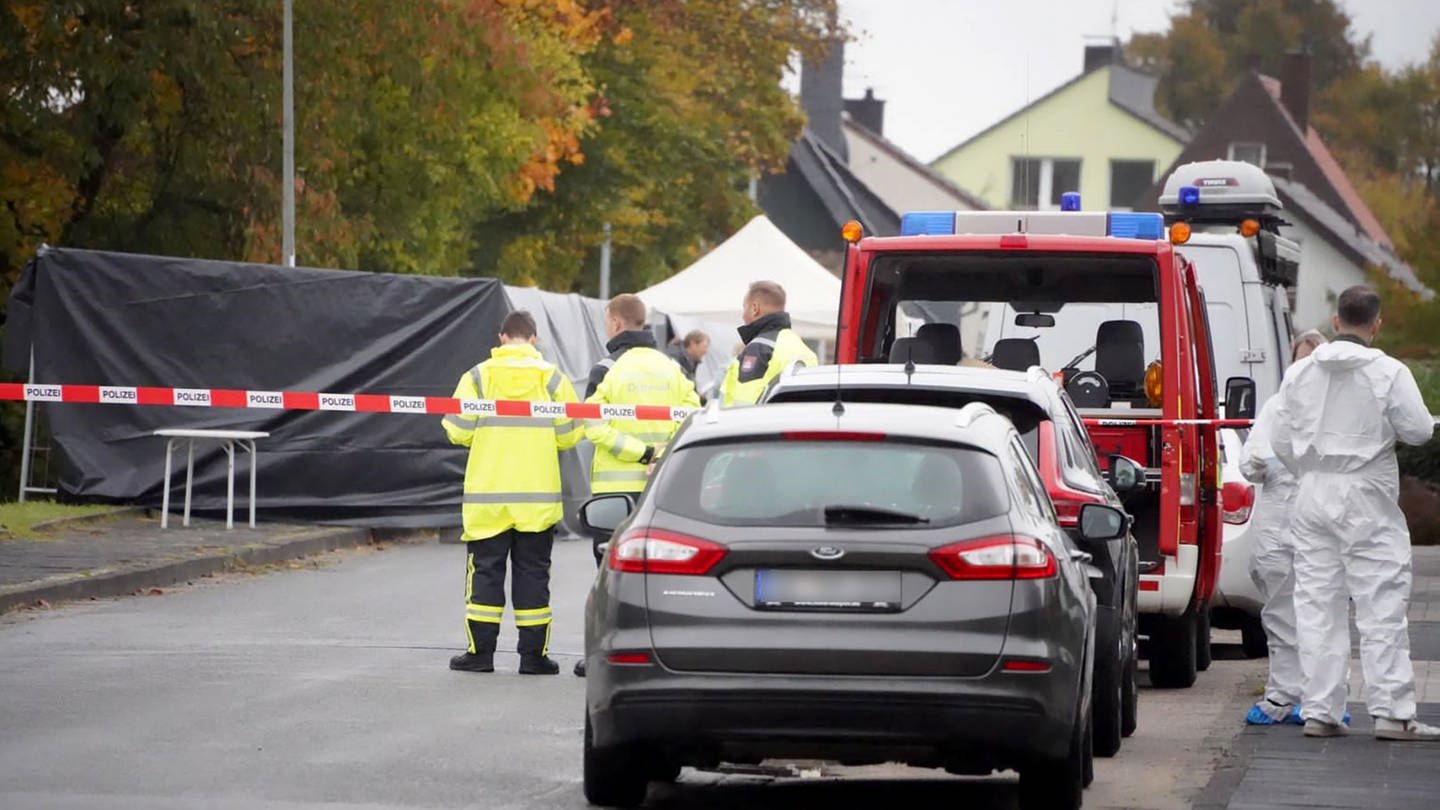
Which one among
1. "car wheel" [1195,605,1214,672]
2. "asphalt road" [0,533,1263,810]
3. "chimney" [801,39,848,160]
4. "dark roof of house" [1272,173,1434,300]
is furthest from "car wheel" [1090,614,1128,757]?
"chimney" [801,39,848,160]

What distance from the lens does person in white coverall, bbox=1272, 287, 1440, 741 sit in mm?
10742

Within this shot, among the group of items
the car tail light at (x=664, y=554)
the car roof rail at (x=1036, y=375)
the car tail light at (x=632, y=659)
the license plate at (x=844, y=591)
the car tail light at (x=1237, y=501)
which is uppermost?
the car roof rail at (x=1036, y=375)

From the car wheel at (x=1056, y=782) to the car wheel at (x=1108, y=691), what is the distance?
1.67 m

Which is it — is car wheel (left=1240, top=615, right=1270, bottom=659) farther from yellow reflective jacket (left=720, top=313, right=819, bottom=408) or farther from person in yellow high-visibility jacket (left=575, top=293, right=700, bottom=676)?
person in yellow high-visibility jacket (left=575, top=293, right=700, bottom=676)

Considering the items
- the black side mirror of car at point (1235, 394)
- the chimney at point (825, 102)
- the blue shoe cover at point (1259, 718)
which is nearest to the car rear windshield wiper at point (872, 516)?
the blue shoe cover at point (1259, 718)

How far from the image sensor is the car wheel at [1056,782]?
852 cm

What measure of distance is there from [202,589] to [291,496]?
5.59 metres

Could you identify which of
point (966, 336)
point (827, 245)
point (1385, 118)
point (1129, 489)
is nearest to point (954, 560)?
point (1129, 489)

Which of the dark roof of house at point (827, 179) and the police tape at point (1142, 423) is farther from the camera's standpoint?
the dark roof of house at point (827, 179)

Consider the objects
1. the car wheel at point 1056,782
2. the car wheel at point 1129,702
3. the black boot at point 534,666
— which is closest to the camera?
the car wheel at point 1056,782

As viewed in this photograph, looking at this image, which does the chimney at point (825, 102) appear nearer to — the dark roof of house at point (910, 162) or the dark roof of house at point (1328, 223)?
the dark roof of house at point (910, 162)

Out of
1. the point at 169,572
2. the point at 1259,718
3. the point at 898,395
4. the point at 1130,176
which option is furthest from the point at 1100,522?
the point at 1130,176

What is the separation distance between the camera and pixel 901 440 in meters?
8.38

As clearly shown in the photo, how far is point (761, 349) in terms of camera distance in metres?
14.0
